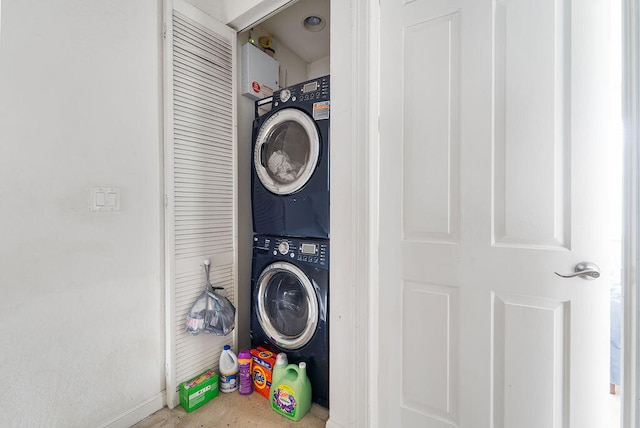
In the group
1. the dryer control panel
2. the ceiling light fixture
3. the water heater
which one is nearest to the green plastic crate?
the dryer control panel

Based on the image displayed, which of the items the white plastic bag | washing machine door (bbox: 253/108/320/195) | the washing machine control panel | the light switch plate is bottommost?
the white plastic bag

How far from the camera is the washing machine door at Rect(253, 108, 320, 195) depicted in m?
1.50

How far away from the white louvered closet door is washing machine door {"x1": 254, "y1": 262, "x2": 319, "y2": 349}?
250 mm

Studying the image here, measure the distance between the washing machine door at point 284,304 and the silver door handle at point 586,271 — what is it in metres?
1.11

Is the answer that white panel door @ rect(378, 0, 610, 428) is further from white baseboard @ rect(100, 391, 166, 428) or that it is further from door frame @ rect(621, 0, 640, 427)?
white baseboard @ rect(100, 391, 166, 428)

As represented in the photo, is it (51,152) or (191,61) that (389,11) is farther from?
(51,152)

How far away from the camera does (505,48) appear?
0.96 m

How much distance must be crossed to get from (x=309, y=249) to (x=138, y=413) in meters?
1.23

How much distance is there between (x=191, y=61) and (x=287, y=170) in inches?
33.4

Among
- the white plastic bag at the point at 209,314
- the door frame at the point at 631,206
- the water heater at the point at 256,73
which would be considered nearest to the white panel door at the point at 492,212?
the door frame at the point at 631,206

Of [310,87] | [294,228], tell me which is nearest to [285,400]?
[294,228]

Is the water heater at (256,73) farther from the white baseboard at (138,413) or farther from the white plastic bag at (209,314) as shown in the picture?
the white baseboard at (138,413)

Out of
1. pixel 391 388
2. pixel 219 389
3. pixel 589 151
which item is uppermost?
pixel 589 151

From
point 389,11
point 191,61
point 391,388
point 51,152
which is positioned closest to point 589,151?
point 389,11
